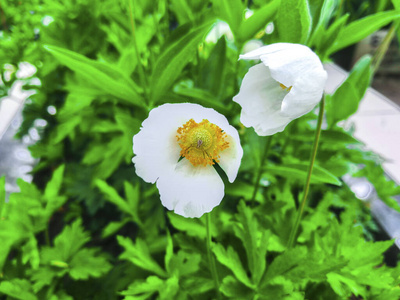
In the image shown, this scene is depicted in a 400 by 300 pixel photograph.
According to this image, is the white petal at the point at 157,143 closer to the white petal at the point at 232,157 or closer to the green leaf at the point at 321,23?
the white petal at the point at 232,157

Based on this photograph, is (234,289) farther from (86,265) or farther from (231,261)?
(86,265)

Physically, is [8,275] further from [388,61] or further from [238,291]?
[388,61]

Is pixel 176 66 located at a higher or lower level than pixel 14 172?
higher

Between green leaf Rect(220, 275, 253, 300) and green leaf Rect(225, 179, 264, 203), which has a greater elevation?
green leaf Rect(225, 179, 264, 203)

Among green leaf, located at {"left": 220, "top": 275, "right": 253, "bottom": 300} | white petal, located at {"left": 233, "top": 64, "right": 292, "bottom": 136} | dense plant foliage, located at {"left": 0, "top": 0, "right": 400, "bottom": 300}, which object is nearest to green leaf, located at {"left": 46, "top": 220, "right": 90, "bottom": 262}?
dense plant foliage, located at {"left": 0, "top": 0, "right": 400, "bottom": 300}

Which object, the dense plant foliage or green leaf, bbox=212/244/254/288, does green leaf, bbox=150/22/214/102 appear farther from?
green leaf, bbox=212/244/254/288

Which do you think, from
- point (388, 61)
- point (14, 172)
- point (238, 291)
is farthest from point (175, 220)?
point (388, 61)

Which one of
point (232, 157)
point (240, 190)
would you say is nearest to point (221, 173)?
point (240, 190)
